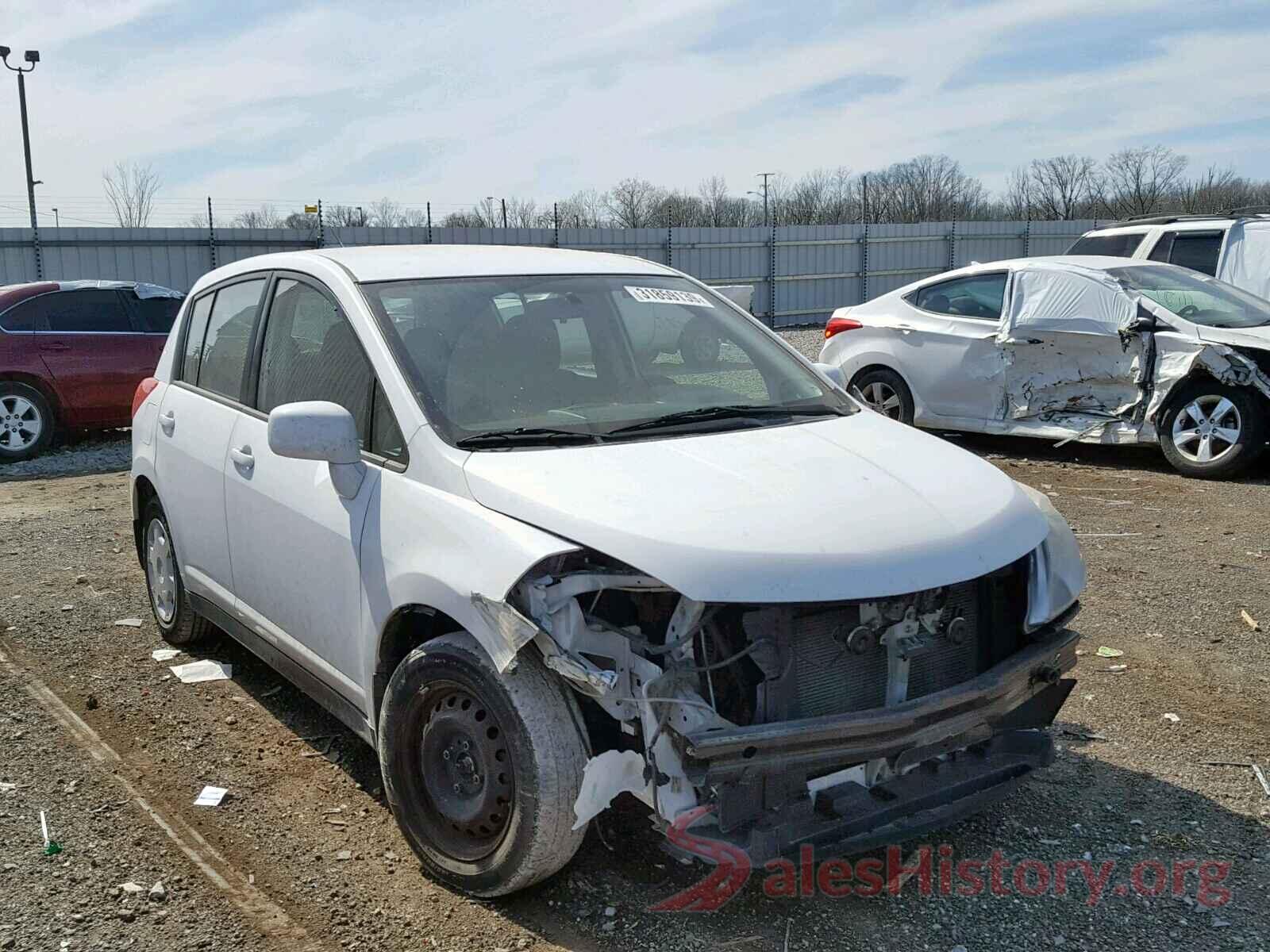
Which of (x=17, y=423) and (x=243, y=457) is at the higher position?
(x=243, y=457)

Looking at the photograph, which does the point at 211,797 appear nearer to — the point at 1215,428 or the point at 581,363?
the point at 581,363

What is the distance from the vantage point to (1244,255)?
39.3 feet

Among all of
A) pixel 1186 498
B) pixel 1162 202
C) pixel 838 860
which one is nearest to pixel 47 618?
pixel 838 860

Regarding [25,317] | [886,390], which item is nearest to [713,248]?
[886,390]

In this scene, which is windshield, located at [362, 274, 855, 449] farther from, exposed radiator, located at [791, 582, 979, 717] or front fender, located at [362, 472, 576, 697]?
exposed radiator, located at [791, 582, 979, 717]

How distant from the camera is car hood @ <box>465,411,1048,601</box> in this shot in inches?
113

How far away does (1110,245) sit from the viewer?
1244cm

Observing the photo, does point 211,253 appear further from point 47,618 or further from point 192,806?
point 192,806

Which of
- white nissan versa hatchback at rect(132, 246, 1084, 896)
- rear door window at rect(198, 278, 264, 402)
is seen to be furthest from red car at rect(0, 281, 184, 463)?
white nissan versa hatchback at rect(132, 246, 1084, 896)

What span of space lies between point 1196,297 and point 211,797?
27.4 ft

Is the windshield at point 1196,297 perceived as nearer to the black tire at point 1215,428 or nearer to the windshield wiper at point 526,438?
the black tire at point 1215,428

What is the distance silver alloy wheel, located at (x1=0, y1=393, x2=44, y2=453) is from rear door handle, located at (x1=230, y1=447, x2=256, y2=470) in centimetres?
797

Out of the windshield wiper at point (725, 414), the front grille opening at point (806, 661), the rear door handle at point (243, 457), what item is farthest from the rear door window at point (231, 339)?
the front grille opening at point (806, 661)

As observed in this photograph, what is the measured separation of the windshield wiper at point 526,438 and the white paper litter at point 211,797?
62.0 inches
